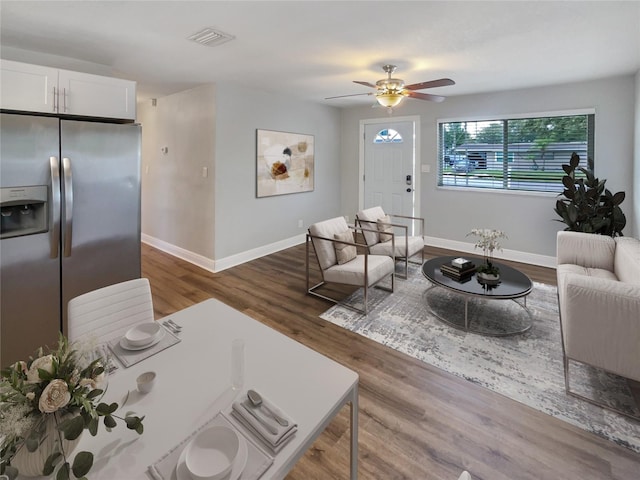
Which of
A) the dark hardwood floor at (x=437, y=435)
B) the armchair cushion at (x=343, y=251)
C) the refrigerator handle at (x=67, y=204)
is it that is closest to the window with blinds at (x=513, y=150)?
the armchair cushion at (x=343, y=251)

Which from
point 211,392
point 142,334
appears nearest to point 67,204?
point 142,334

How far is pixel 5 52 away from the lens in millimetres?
2832

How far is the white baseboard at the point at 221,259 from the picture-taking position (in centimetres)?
456

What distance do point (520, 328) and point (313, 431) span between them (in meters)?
2.72

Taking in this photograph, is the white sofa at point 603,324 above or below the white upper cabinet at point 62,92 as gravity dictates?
below

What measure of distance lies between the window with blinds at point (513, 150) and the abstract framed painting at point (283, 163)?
7.38ft

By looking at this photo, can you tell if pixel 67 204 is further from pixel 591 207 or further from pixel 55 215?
pixel 591 207

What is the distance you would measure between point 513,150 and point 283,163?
3.48 meters

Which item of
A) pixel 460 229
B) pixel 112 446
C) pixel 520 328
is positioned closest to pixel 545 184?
pixel 460 229

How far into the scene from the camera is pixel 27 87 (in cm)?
243

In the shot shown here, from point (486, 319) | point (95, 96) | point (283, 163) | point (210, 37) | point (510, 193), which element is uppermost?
point (210, 37)

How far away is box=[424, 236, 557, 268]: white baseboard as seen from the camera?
15.3 feet

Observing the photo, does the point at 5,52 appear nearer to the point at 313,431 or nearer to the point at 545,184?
the point at 313,431

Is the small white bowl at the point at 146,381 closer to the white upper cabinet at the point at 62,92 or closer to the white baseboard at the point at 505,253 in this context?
the white upper cabinet at the point at 62,92
